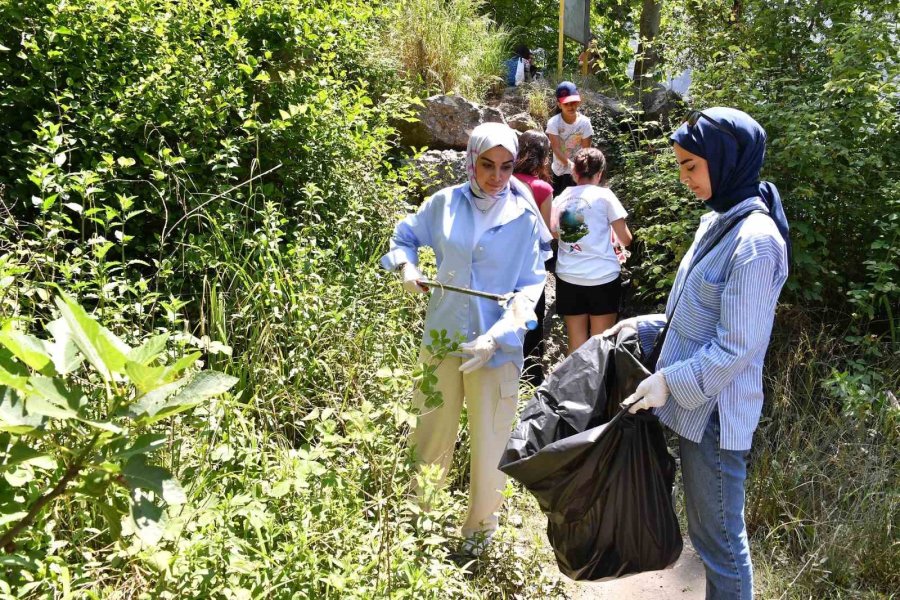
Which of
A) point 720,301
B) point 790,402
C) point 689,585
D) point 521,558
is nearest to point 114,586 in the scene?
point 521,558

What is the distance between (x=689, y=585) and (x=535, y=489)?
150cm

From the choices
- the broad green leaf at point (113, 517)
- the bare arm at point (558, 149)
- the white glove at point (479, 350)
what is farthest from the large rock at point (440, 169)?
the broad green leaf at point (113, 517)

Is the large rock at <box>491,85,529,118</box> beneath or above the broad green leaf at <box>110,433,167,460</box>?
beneath

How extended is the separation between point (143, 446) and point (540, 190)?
4.09 m

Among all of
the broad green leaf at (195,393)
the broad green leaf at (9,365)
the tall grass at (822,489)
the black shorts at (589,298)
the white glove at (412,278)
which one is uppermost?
the broad green leaf at (9,365)

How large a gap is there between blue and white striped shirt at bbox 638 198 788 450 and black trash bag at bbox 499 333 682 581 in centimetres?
15

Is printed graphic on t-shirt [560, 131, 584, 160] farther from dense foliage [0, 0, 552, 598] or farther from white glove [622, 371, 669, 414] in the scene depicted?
white glove [622, 371, 669, 414]

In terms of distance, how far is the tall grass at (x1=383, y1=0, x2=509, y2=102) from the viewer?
8.01 metres

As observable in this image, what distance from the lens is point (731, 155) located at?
239 cm

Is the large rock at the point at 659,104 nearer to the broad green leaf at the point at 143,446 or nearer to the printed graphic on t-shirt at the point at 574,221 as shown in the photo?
the printed graphic on t-shirt at the point at 574,221

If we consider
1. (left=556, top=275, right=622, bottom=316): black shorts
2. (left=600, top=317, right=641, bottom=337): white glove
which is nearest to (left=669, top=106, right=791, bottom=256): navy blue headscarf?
(left=600, top=317, right=641, bottom=337): white glove

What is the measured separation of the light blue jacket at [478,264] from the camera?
316cm

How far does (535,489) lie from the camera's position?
2.52 metres

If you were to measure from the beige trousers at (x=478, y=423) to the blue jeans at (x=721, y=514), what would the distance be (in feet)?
3.14
